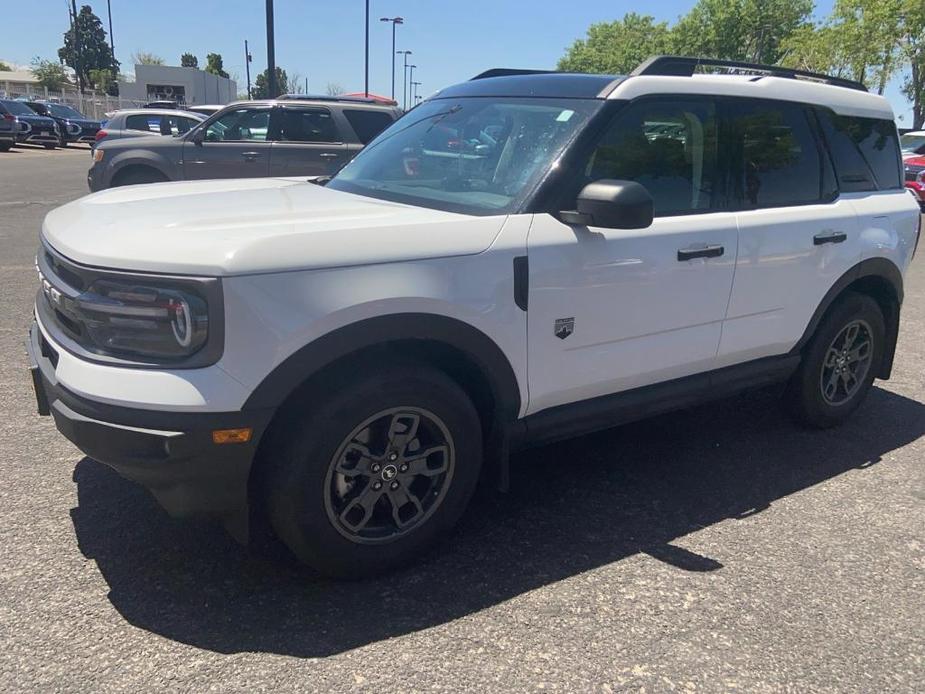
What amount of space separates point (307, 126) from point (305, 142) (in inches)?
8.9

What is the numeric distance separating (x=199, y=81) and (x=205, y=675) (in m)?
68.8

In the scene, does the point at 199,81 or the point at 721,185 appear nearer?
the point at 721,185

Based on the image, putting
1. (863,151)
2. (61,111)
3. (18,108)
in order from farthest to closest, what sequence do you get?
(61,111)
(18,108)
(863,151)

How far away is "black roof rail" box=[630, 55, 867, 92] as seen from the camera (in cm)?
357

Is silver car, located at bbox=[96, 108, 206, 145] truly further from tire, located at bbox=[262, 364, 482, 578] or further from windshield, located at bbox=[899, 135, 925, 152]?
windshield, located at bbox=[899, 135, 925, 152]

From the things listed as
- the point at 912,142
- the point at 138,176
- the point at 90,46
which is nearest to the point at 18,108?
the point at 138,176

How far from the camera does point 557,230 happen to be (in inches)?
118

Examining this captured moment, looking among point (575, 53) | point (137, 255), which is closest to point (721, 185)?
point (137, 255)

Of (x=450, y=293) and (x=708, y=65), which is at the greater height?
(x=708, y=65)

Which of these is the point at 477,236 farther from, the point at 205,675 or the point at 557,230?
the point at 205,675

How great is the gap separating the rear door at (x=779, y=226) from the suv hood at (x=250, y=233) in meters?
1.42

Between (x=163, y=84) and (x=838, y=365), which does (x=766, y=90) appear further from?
(x=163, y=84)

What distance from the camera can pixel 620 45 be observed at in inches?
2840

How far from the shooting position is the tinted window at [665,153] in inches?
128
